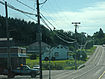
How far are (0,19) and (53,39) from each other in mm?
62786

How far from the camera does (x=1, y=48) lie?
4966 cm

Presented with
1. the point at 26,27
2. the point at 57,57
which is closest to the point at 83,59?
the point at 57,57

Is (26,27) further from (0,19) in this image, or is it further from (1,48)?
(1,48)

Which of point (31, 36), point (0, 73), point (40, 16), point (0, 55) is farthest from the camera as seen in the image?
point (31, 36)

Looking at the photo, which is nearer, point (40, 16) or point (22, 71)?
point (40, 16)

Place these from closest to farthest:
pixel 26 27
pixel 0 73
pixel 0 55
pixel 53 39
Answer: pixel 0 73 → pixel 0 55 → pixel 26 27 → pixel 53 39

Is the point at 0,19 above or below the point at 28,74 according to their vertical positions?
above

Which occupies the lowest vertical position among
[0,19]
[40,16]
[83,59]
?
[83,59]

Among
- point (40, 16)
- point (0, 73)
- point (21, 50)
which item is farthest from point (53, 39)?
point (40, 16)

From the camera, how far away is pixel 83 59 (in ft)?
333

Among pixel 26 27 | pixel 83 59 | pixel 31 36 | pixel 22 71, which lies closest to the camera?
pixel 22 71

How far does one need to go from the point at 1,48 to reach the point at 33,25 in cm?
8131

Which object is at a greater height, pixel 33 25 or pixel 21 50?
pixel 33 25

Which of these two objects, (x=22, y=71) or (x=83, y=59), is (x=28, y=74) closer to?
(x=22, y=71)
